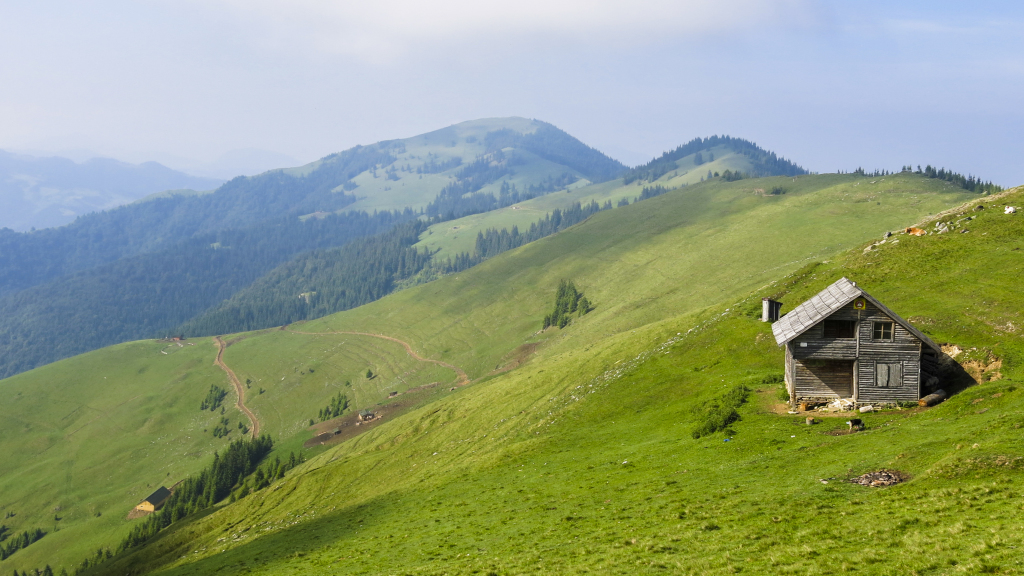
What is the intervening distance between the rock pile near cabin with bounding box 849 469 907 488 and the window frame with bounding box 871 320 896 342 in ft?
50.8

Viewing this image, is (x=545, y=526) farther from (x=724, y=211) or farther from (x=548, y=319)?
(x=724, y=211)

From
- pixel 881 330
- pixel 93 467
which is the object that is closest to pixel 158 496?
pixel 93 467

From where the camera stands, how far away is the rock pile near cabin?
26719 mm

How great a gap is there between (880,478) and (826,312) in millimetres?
16221

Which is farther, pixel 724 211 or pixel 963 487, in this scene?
pixel 724 211

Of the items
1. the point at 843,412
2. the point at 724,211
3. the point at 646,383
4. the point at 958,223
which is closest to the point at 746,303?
the point at 646,383

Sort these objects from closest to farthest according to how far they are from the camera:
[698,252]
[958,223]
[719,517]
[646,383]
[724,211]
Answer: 1. [719,517]
2. [646,383]
3. [958,223]
4. [698,252]
5. [724,211]

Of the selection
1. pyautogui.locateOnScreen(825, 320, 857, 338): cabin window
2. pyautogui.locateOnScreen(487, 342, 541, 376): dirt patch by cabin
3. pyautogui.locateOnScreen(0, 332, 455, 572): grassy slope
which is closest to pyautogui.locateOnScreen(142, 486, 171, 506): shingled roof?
pyautogui.locateOnScreen(0, 332, 455, 572): grassy slope

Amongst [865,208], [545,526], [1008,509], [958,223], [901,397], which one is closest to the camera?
[1008,509]

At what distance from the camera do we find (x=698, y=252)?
154 metres

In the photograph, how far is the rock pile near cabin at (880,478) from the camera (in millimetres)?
26719

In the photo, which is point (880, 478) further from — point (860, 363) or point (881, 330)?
point (881, 330)

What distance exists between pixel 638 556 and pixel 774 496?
8406 mm

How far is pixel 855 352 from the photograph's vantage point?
40.9 m
